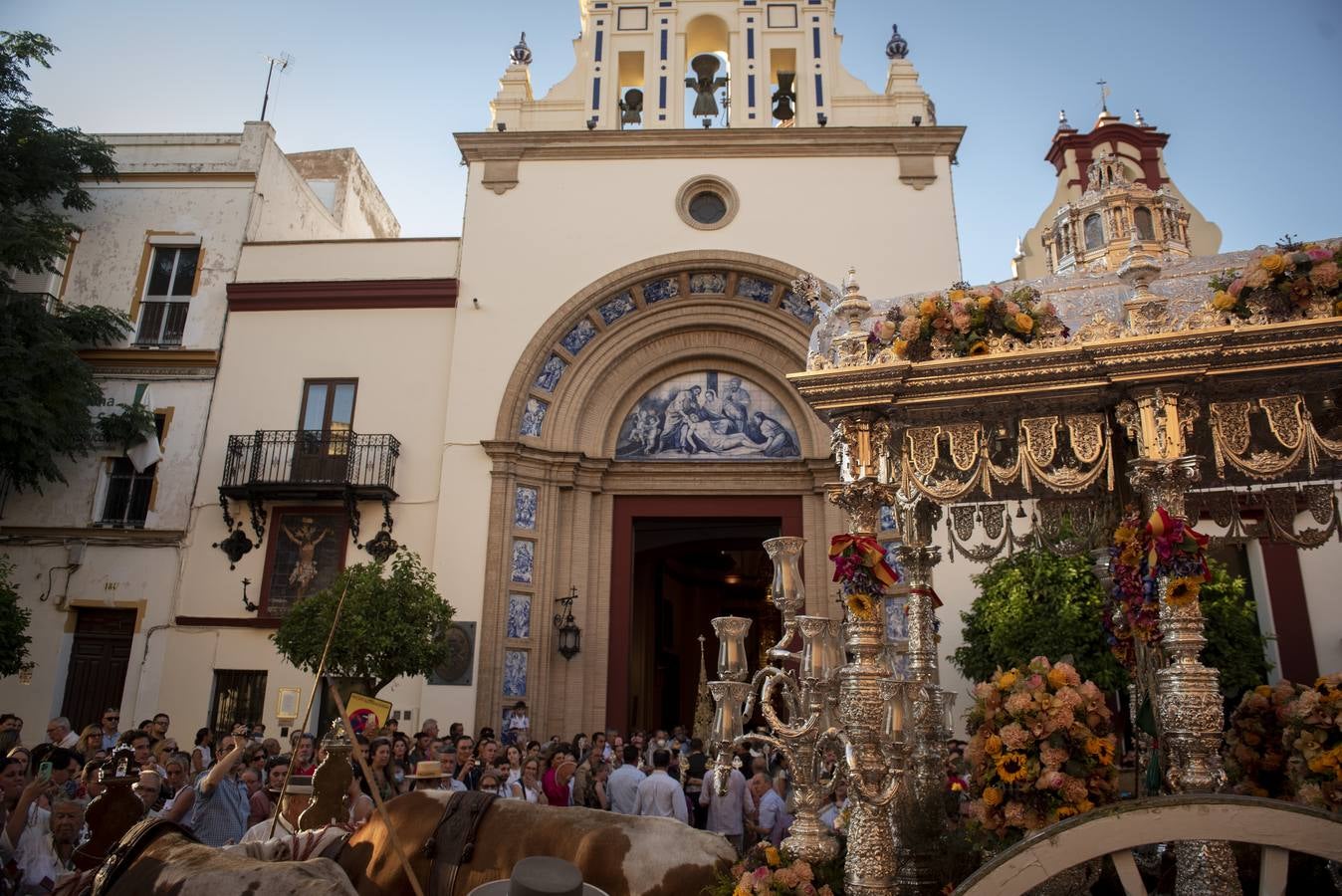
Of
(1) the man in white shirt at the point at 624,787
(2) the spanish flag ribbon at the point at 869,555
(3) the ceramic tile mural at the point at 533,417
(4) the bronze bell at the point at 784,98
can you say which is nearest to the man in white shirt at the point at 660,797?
(1) the man in white shirt at the point at 624,787

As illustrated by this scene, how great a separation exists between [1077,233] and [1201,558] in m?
9.05

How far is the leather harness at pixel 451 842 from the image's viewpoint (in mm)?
5258

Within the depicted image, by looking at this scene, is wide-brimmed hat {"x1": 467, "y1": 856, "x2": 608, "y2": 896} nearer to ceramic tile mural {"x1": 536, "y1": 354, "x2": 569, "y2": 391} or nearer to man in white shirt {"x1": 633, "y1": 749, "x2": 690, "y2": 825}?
man in white shirt {"x1": 633, "y1": 749, "x2": 690, "y2": 825}

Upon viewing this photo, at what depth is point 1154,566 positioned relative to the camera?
6352 mm

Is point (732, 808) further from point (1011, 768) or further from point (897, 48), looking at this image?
point (897, 48)

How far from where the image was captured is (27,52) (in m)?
17.6

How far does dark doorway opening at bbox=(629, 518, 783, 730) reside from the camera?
19.8 meters

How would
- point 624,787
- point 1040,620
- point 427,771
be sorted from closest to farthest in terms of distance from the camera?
1. point 427,771
2. point 624,787
3. point 1040,620

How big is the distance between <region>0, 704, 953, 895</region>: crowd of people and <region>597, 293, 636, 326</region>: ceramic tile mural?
7.68 metres

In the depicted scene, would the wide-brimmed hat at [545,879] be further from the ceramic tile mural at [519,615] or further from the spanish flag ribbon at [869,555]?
the ceramic tile mural at [519,615]

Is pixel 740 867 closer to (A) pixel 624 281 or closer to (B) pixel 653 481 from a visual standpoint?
(B) pixel 653 481

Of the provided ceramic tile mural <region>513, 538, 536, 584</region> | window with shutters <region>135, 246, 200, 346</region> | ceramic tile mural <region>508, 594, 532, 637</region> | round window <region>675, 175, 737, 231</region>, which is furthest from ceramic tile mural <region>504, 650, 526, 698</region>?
window with shutters <region>135, 246, 200, 346</region>

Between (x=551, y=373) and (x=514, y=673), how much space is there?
5412mm

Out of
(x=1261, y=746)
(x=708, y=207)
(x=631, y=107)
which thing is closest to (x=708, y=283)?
(x=708, y=207)
